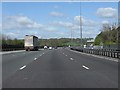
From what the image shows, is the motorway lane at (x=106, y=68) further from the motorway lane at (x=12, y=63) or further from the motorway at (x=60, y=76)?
the motorway lane at (x=12, y=63)

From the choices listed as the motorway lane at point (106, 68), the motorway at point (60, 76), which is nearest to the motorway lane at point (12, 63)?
the motorway at point (60, 76)

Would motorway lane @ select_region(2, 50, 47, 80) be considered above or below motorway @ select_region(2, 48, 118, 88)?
below

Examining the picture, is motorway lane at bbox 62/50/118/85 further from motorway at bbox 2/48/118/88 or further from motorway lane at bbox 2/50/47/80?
motorway lane at bbox 2/50/47/80

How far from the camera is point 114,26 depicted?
442ft

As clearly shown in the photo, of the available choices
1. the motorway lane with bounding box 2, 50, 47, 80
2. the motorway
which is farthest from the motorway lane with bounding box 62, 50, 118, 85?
the motorway lane with bounding box 2, 50, 47, 80

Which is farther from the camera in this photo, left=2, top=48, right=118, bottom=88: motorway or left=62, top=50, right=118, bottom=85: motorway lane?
left=62, top=50, right=118, bottom=85: motorway lane

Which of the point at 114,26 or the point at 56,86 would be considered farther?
the point at 114,26

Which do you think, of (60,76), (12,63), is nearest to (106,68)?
(60,76)

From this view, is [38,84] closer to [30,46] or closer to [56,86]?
[56,86]

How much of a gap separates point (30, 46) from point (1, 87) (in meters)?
72.4

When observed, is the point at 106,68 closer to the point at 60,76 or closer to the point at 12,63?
the point at 60,76

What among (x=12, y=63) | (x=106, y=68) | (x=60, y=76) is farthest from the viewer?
(x=12, y=63)

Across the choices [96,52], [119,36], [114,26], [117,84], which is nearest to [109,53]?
[96,52]

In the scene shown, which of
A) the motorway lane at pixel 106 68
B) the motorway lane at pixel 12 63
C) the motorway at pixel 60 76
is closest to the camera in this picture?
the motorway at pixel 60 76
